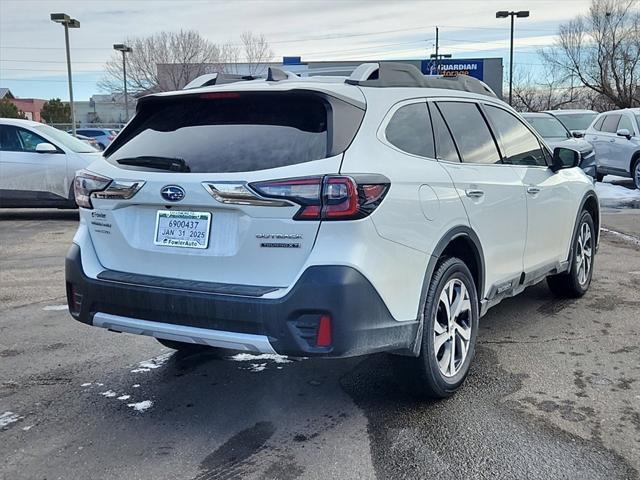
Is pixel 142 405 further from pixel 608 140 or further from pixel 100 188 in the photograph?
pixel 608 140

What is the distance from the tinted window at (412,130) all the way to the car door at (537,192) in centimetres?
99

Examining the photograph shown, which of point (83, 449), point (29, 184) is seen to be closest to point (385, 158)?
point (83, 449)

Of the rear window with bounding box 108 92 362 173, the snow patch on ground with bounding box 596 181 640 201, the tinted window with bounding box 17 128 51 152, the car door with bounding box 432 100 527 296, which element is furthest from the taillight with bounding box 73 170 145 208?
the snow patch on ground with bounding box 596 181 640 201

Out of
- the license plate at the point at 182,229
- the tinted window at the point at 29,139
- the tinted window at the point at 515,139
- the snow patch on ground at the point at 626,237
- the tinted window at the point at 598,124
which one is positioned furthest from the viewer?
the tinted window at the point at 598,124

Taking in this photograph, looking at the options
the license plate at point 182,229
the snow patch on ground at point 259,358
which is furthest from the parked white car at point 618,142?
the license plate at point 182,229

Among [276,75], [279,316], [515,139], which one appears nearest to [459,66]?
[515,139]

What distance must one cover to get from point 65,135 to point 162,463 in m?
10.0

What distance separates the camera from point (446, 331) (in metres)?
3.97

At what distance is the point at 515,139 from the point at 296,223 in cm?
259

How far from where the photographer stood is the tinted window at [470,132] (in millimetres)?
4332

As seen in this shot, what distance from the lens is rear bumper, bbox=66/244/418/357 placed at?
3.15 meters

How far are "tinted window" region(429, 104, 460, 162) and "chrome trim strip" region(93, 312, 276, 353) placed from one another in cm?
160

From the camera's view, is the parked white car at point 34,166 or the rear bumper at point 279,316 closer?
the rear bumper at point 279,316

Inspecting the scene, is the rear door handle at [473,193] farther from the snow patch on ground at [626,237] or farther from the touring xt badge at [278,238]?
the snow patch on ground at [626,237]
